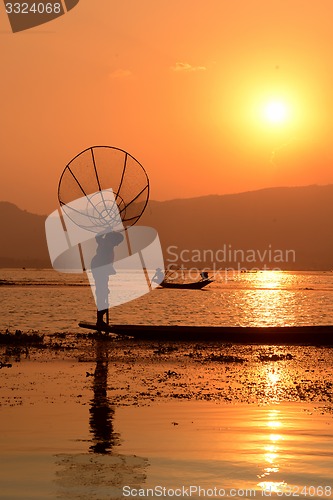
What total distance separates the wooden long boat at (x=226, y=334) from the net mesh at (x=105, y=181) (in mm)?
4054

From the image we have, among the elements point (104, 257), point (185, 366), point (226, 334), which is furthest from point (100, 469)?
point (226, 334)

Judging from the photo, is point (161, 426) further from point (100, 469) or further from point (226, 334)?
point (226, 334)

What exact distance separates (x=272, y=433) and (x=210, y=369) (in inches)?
349

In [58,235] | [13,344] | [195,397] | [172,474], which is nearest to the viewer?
[172,474]

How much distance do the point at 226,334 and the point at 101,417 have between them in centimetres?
1588

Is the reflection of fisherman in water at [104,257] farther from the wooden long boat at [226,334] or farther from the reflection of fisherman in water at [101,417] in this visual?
the reflection of fisherman in water at [101,417]

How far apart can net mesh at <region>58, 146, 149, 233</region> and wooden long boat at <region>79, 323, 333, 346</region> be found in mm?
4054

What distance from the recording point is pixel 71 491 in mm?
10086

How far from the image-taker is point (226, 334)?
30281 millimetres

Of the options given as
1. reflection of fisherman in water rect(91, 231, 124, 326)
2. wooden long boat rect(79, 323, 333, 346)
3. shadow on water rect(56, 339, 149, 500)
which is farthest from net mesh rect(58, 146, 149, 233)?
shadow on water rect(56, 339, 149, 500)

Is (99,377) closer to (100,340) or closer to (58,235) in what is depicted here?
(100,340)

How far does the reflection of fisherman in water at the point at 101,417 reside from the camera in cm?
→ 1260

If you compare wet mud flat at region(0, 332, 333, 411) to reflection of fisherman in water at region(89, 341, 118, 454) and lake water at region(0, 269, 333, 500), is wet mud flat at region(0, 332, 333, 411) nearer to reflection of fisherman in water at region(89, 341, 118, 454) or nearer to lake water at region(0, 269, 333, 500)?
lake water at region(0, 269, 333, 500)

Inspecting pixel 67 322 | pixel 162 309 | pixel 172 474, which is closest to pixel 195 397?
pixel 172 474
